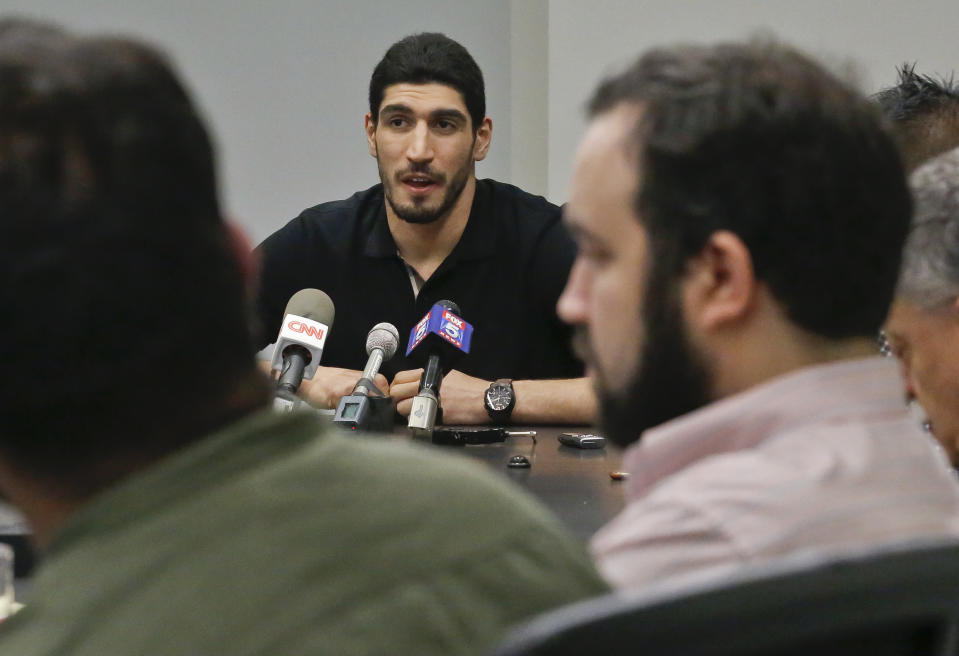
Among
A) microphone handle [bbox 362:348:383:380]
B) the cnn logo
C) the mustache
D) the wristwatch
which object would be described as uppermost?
the mustache

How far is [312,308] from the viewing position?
7.39 feet

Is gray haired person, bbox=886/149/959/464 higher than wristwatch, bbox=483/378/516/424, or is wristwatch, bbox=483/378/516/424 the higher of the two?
gray haired person, bbox=886/149/959/464

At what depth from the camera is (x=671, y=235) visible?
977 mm

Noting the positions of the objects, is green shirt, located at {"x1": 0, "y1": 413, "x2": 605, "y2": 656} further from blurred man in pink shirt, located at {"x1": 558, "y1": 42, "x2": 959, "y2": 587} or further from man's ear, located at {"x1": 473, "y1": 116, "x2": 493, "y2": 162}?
man's ear, located at {"x1": 473, "y1": 116, "x2": 493, "y2": 162}

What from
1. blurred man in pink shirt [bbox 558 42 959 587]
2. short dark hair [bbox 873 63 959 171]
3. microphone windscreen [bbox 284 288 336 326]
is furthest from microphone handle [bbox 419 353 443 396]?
blurred man in pink shirt [bbox 558 42 959 587]

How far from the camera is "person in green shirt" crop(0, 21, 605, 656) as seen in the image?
0.57 meters

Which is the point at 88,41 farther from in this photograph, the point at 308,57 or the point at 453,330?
the point at 308,57

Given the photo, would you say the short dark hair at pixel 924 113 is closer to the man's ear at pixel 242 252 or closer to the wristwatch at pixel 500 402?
the wristwatch at pixel 500 402

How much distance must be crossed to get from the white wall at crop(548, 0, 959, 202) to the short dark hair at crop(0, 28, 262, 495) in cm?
338

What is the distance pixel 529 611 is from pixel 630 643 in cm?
18

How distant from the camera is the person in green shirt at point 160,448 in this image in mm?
568

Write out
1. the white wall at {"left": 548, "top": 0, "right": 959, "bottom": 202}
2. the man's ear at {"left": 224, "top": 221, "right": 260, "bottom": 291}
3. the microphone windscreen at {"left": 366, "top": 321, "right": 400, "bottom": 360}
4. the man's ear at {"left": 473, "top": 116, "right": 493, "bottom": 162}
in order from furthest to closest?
the white wall at {"left": 548, "top": 0, "right": 959, "bottom": 202}
the man's ear at {"left": 473, "top": 116, "right": 493, "bottom": 162}
the microphone windscreen at {"left": 366, "top": 321, "right": 400, "bottom": 360}
the man's ear at {"left": 224, "top": 221, "right": 260, "bottom": 291}

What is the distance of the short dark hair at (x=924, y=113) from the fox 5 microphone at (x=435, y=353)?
0.89 meters

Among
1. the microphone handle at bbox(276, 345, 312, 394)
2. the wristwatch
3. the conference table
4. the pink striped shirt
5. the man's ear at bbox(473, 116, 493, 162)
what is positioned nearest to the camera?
the pink striped shirt
